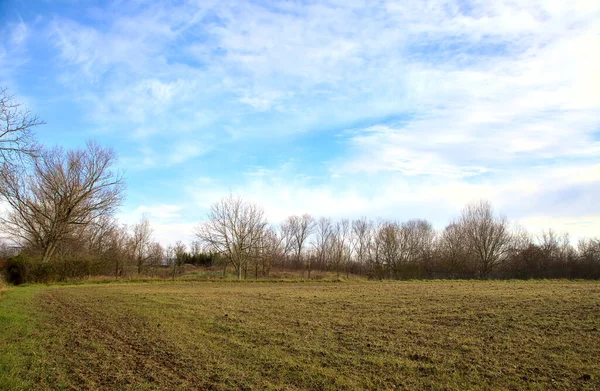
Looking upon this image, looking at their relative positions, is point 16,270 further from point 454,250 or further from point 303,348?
point 454,250

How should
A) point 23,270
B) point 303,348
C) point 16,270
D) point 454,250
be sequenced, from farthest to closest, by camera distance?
point 454,250
point 23,270
point 16,270
point 303,348

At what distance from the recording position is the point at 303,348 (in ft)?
24.8

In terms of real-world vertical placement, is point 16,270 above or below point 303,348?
below

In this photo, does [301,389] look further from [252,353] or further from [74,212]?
[74,212]

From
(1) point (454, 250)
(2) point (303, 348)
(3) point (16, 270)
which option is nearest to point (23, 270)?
(3) point (16, 270)

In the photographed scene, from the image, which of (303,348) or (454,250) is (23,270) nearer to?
(303,348)

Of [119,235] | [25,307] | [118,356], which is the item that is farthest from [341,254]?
[118,356]

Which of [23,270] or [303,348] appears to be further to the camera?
[23,270]

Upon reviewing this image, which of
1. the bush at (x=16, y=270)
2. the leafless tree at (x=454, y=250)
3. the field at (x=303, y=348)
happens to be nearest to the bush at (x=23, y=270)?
the bush at (x=16, y=270)

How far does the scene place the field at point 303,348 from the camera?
5.70m

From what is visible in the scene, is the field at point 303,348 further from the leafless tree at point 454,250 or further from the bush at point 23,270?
the leafless tree at point 454,250

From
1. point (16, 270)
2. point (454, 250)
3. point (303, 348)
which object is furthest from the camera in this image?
point (454, 250)

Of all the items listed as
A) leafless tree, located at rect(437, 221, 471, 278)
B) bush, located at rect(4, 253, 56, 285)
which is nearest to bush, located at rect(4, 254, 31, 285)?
bush, located at rect(4, 253, 56, 285)

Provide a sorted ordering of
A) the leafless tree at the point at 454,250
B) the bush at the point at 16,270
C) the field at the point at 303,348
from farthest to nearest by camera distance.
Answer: the leafless tree at the point at 454,250
the bush at the point at 16,270
the field at the point at 303,348
